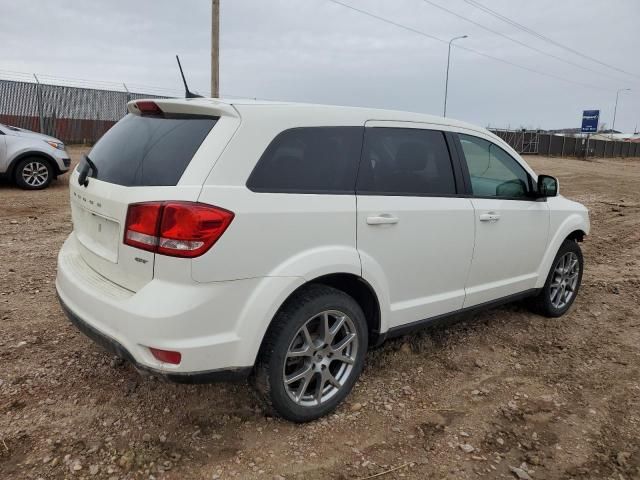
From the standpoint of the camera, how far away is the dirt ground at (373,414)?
2605mm

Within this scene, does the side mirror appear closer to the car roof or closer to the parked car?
the car roof

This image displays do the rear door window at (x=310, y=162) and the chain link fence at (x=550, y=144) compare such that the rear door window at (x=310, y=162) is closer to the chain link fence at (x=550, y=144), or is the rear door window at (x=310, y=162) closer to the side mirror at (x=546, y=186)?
the side mirror at (x=546, y=186)

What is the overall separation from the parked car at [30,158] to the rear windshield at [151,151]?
7.98m

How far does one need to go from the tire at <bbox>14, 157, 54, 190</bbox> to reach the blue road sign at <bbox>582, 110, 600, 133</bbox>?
156 feet

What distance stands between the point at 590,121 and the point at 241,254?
171 feet

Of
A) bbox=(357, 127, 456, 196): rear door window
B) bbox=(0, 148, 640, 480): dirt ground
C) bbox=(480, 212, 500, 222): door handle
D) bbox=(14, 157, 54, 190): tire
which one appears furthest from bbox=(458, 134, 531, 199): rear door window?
bbox=(14, 157, 54, 190): tire

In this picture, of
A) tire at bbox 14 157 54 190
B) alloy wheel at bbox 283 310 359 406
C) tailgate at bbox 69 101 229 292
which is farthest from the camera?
tire at bbox 14 157 54 190

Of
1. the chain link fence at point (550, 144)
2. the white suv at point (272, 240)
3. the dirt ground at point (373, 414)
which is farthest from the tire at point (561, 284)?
the chain link fence at point (550, 144)

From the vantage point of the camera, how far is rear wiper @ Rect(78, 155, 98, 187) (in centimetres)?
292

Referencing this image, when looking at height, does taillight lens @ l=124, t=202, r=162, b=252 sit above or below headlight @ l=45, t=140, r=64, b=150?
below

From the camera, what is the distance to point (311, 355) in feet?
9.41

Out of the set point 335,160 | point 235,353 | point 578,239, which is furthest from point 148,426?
point 578,239

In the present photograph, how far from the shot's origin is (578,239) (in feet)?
16.2

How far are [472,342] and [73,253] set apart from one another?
292 centimetres
